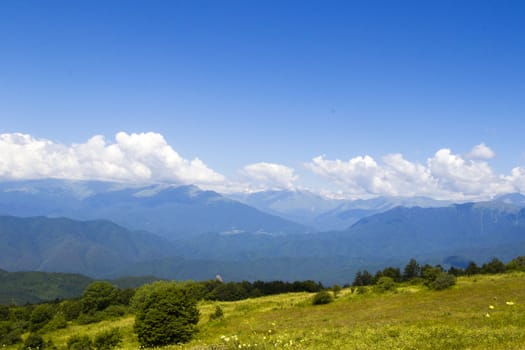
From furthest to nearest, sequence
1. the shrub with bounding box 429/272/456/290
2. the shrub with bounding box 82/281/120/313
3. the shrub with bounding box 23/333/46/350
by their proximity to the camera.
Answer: the shrub with bounding box 82/281/120/313 → the shrub with bounding box 429/272/456/290 → the shrub with bounding box 23/333/46/350

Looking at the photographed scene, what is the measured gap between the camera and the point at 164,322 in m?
33.4

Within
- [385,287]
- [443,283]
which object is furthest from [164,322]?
[443,283]

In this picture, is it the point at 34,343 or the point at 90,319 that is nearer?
the point at 34,343

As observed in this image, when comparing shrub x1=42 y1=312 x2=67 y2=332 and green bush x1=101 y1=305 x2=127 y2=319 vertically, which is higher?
shrub x1=42 y1=312 x2=67 y2=332

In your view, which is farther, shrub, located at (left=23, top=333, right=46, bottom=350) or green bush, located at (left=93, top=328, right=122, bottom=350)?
shrub, located at (left=23, top=333, right=46, bottom=350)

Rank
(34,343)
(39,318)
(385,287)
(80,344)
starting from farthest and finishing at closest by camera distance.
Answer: (39,318), (385,287), (34,343), (80,344)

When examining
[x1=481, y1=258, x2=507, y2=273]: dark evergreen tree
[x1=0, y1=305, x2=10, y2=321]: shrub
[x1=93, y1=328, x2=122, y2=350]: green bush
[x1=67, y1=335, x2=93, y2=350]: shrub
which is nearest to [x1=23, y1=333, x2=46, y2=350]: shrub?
[x1=67, y1=335, x2=93, y2=350]: shrub

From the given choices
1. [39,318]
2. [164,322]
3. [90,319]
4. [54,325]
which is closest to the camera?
[164,322]

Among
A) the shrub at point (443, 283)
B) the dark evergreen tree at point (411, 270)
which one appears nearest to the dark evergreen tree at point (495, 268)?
the dark evergreen tree at point (411, 270)

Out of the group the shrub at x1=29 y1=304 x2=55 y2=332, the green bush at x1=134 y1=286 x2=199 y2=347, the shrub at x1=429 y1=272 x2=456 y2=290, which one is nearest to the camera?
the green bush at x1=134 y1=286 x2=199 y2=347

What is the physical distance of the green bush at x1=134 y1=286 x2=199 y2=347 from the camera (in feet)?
109

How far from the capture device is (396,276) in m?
100

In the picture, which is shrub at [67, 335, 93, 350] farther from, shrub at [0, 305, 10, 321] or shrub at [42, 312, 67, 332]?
shrub at [0, 305, 10, 321]

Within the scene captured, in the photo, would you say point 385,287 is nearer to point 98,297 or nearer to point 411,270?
point 411,270
